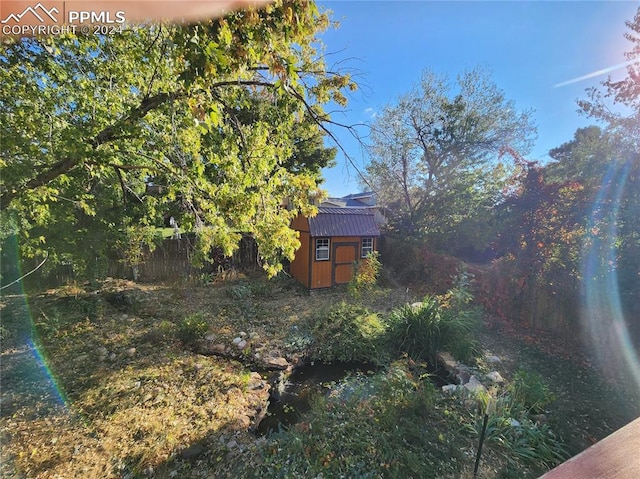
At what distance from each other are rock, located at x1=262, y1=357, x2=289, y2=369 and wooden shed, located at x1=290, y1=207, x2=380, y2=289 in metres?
3.75

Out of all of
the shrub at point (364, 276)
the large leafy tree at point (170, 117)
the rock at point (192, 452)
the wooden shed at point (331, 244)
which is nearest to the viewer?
the large leafy tree at point (170, 117)

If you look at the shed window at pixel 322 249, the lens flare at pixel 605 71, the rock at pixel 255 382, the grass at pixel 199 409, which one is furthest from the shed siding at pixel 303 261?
the lens flare at pixel 605 71

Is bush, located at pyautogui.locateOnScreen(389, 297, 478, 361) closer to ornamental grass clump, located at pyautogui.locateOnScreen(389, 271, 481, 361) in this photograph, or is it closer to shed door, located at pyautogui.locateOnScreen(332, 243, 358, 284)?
ornamental grass clump, located at pyautogui.locateOnScreen(389, 271, 481, 361)

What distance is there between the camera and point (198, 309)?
6266mm

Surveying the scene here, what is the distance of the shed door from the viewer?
8.47m

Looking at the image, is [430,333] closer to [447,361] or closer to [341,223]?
[447,361]

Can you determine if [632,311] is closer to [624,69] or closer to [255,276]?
[624,69]

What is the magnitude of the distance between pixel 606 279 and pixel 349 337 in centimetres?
461

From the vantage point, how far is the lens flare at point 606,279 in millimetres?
4223

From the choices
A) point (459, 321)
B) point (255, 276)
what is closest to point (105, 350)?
point (255, 276)

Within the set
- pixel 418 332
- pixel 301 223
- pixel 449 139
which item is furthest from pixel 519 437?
pixel 449 139

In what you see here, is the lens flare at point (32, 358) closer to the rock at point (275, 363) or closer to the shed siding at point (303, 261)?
the rock at point (275, 363)

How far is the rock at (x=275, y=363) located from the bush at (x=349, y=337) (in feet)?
1.90

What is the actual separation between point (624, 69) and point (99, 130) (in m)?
10.3
